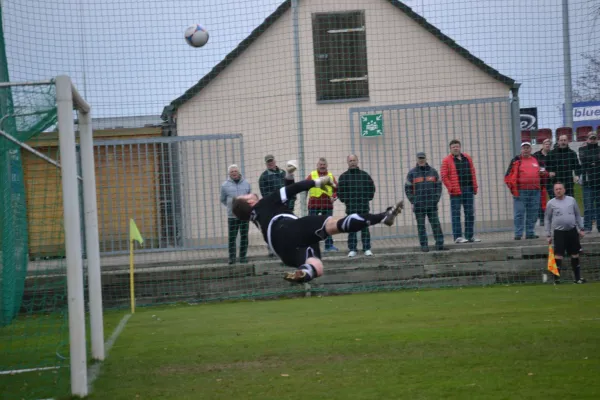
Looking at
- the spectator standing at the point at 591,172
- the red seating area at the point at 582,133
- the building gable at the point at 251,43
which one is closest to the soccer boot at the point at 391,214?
the building gable at the point at 251,43

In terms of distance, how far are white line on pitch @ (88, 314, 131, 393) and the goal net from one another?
22 cm

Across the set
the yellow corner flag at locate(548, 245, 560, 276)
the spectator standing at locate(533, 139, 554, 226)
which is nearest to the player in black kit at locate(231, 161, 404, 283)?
the yellow corner flag at locate(548, 245, 560, 276)

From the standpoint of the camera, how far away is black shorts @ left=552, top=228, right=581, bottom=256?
49.1 ft

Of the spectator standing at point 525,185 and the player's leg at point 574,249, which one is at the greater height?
the spectator standing at point 525,185

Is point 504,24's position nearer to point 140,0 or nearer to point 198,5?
point 198,5

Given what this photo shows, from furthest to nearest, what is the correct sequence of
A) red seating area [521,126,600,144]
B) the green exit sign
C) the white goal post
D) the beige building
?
the green exit sign
the beige building
red seating area [521,126,600,144]
the white goal post

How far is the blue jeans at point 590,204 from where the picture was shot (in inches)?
634

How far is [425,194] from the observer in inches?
630

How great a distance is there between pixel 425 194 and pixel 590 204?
3227mm

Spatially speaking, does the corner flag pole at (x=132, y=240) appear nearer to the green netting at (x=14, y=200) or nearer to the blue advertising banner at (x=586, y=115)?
the green netting at (x=14, y=200)

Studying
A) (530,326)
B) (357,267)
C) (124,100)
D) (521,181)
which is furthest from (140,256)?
(530,326)

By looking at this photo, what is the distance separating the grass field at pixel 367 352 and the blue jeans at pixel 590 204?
312 centimetres

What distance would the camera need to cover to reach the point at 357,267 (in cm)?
1595

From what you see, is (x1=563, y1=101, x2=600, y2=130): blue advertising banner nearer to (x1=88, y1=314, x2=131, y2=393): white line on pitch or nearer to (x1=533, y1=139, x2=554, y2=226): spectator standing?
(x1=533, y1=139, x2=554, y2=226): spectator standing
